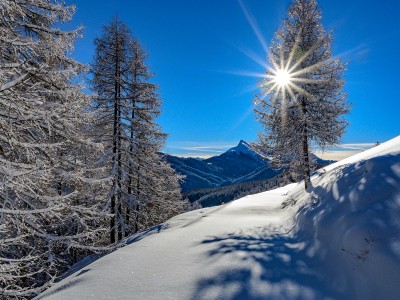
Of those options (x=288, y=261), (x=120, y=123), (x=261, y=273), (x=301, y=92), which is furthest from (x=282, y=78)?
(x=261, y=273)

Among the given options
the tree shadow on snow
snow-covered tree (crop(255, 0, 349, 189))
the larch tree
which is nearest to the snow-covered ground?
the tree shadow on snow

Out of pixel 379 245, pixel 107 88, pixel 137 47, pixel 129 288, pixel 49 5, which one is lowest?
pixel 129 288

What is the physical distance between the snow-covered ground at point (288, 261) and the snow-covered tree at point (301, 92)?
6.75 m

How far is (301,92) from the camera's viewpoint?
44.0 ft

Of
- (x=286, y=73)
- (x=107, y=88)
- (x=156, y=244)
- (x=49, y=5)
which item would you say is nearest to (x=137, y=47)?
(x=107, y=88)

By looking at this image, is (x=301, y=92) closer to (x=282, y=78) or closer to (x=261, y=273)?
(x=282, y=78)

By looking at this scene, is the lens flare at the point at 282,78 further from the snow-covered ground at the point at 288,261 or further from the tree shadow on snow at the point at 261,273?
the tree shadow on snow at the point at 261,273

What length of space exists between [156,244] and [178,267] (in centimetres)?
188

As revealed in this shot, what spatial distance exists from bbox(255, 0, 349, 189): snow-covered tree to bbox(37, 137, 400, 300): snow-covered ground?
22.2ft

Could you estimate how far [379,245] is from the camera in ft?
12.8

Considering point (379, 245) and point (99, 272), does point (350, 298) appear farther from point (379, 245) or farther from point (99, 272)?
point (99, 272)

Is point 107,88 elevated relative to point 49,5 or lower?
elevated

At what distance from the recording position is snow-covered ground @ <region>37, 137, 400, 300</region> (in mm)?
3654

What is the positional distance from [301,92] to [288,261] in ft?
34.3
